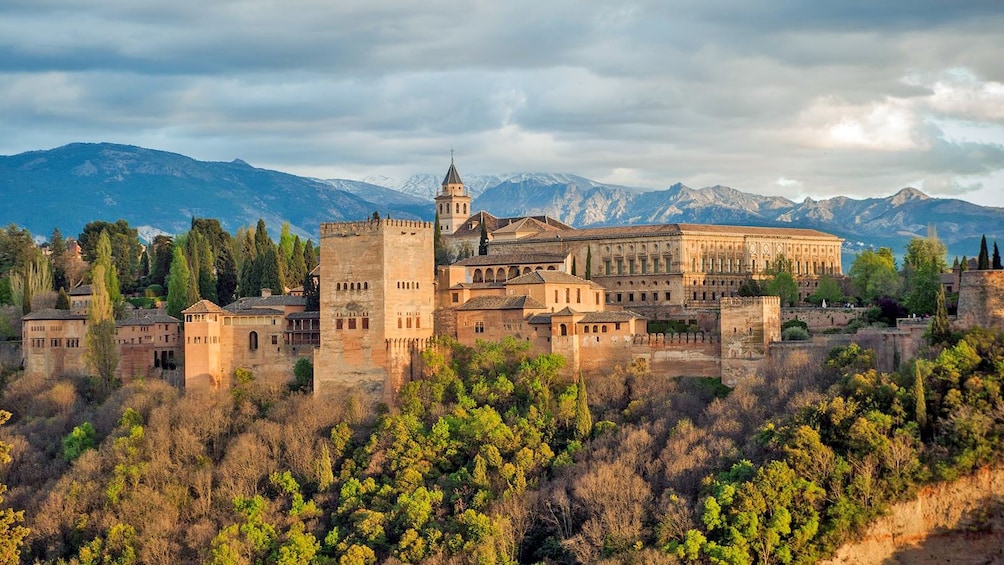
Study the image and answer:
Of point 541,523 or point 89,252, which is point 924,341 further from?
point 89,252

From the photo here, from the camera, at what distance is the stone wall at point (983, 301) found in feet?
148

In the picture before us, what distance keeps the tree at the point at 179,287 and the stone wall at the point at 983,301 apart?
33880 millimetres

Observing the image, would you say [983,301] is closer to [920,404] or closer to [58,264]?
[920,404]

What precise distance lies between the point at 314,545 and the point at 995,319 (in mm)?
23274

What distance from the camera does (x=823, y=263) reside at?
79625 millimetres

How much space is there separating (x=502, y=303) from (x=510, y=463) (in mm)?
9642

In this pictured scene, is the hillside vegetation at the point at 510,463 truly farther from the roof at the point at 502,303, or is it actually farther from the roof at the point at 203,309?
the roof at the point at 203,309

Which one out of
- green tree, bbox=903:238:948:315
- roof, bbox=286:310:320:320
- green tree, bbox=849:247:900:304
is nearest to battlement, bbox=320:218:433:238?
roof, bbox=286:310:320:320

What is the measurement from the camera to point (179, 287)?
6594cm

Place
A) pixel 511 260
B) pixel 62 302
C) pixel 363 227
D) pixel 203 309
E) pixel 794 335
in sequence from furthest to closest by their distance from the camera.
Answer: pixel 62 302, pixel 511 260, pixel 203 309, pixel 363 227, pixel 794 335

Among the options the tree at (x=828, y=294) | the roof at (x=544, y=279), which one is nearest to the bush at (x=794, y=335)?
the roof at (x=544, y=279)

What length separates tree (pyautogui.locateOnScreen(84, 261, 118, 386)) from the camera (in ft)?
188

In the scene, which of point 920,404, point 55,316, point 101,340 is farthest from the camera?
point 55,316

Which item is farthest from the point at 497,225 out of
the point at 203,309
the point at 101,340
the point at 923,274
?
the point at 203,309
